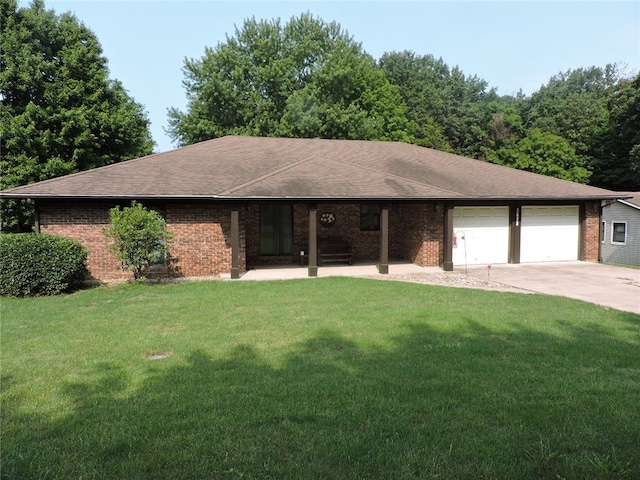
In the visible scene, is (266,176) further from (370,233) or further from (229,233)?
Answer: (370,233)

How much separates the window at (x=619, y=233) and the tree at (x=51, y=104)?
26.3m

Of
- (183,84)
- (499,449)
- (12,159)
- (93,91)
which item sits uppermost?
(183,84)

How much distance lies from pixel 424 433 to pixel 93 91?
26981 mm

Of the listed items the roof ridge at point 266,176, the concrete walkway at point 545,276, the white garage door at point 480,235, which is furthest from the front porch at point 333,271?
the roof ridge at point 266,176

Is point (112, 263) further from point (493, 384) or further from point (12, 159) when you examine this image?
point (12, 159)

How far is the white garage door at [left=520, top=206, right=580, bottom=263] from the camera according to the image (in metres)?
16.9

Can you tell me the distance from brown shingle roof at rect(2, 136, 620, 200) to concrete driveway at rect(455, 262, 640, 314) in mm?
2449

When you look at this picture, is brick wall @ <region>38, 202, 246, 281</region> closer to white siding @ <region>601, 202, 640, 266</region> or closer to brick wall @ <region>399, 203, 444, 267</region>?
brick wall @ <region>399, 203, 444, 267</region>

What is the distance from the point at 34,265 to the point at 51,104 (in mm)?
16828

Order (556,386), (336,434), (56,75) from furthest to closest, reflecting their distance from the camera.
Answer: (56,75) < (556,386) < (336,434)

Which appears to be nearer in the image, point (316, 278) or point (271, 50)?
point (316, 278)

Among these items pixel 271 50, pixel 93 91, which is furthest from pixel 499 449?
pixel 271 50

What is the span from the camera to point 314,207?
45.3ft

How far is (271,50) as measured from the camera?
3288 centimetres
